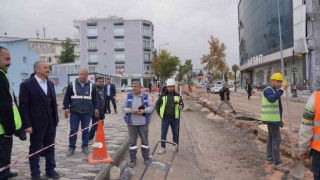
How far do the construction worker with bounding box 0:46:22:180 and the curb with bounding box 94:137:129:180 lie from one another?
5.41 ft

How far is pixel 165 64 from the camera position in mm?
75000

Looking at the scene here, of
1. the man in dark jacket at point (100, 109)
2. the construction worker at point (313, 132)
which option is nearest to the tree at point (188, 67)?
the man in dark jacket at point (100, 109)

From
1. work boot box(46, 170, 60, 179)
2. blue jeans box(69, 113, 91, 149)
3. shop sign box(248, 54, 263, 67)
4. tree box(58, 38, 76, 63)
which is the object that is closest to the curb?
work boot box(46, 170, 60, 179)

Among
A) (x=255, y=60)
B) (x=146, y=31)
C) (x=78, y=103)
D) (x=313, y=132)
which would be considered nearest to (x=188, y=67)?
(x=146, y=31)

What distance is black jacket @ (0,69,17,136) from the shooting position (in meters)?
4.60

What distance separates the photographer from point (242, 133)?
12.4 m

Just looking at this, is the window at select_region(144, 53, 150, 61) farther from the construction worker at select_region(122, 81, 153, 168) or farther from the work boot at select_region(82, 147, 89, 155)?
the construction worker at select_region(122, 81, 153, 168)

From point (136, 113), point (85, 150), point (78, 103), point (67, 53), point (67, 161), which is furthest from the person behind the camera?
point (67, 53)

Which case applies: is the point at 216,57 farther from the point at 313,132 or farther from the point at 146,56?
the point at 313,132

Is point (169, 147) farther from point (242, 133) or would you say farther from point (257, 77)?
point (257, 77)

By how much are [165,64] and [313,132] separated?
71347 millimetres

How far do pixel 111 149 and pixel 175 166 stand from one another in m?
1.68

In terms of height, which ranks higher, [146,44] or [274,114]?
[146,44]

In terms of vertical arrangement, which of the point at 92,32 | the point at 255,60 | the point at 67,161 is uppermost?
the point at 92,32
